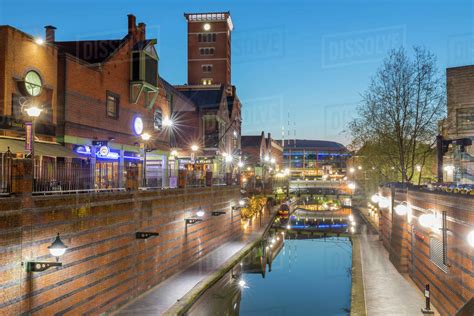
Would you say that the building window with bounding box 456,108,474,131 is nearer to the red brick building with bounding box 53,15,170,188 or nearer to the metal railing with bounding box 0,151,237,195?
the red brick building with bounding box 53,15,170,188

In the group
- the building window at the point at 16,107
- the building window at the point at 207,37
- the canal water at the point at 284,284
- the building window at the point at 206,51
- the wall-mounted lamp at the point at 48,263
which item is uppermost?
the building window at the point at 207,37

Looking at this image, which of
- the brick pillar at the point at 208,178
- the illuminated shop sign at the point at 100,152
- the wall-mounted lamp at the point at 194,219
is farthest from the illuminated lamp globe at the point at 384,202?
the illuminated shop sign at the point at 100,152

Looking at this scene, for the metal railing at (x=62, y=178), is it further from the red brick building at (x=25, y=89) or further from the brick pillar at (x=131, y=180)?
the red brick building at (x=25, y=89)

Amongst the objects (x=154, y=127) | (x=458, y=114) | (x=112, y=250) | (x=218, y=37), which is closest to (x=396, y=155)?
(x=458, y=114)

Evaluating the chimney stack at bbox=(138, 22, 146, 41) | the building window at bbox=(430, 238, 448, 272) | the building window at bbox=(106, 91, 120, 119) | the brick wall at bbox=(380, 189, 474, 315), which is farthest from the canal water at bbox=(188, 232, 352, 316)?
the chimney stack at bbox=(138, 22, 146, 41)

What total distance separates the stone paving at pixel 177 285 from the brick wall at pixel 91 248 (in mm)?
371

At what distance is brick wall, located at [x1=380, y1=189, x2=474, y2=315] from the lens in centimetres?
1353

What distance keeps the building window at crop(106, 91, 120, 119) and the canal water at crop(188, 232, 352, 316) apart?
10878 mm

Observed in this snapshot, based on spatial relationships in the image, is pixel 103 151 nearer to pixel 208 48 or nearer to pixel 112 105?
pixel 112 105

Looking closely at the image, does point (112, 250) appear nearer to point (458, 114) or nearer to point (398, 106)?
point (398, 106)

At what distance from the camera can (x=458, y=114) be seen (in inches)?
1766

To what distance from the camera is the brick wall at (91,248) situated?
11.8 m

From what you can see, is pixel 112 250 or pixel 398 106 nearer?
pixel 112 250

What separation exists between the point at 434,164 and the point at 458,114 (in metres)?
9.06
